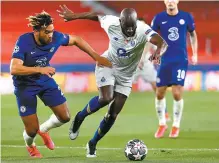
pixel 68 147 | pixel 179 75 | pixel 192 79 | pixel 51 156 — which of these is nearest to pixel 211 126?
pixel 179 75

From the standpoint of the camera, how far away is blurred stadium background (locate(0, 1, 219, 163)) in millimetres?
10023

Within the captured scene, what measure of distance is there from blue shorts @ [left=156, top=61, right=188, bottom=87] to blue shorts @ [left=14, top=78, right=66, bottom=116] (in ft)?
9.86

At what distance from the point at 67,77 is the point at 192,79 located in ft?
13.9

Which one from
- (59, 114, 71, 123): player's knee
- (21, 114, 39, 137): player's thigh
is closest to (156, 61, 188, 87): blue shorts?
(59, 114, 71, 123): player's knee

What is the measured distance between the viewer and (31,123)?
927 cm

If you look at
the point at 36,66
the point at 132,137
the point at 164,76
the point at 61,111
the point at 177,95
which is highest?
the point at 36,66

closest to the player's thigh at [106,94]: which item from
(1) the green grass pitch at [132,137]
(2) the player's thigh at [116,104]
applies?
(2) the player's thigh at [116,104]

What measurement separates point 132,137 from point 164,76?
1.22 m

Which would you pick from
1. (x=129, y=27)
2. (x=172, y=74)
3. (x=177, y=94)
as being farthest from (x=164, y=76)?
(x=129, y=27)

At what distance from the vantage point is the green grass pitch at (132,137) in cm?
929

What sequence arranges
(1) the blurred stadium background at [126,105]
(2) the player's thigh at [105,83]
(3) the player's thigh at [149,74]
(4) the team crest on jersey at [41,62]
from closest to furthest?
(4) the team crest on jersey at [41,62] → (2) the player's thigh at [105,83] → (1) the blurred stadium background at [126,105] → (3) the player's thigh at [149,74]

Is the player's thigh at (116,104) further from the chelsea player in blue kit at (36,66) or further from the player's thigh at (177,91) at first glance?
the player's thigh at (177,91)

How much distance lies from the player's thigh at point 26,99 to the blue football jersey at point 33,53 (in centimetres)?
8

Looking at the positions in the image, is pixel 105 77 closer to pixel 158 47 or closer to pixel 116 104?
pixel 116 104
